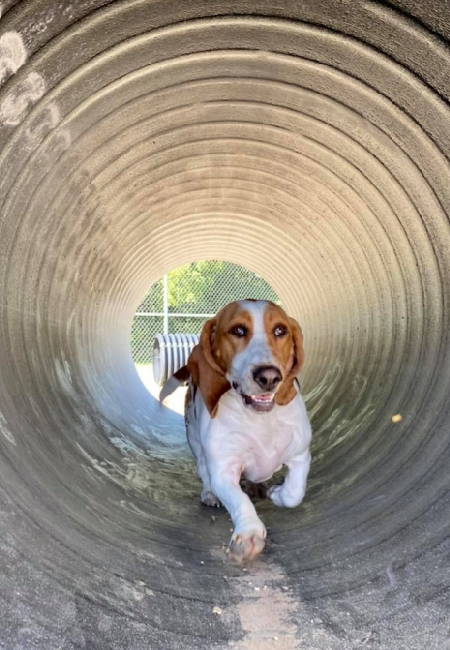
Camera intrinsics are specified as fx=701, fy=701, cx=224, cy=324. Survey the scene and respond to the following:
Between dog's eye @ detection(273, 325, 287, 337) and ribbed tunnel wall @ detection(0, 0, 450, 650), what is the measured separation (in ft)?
2.40

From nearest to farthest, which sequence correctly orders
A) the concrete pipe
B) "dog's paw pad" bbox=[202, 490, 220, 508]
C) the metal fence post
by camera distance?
1. "dog's paw pad" bbox=[202, 490, 220, 508]
2. the concrete pipe
3. the metal fence post

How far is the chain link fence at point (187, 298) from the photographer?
584 inches

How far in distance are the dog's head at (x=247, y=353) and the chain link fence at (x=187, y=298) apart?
11.0 meters

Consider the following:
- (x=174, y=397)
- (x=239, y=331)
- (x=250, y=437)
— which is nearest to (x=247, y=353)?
(x=239, y=331)

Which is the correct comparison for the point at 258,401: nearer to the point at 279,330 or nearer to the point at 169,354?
the point at 279,330

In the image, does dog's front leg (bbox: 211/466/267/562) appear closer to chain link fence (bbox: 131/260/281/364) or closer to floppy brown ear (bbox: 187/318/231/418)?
floppy brown ear (bbox: 187/318/231/418)

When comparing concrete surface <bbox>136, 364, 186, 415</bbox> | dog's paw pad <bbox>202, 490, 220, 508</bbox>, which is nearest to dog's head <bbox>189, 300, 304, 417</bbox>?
dog's paw pad <bbox>202, 490, 220, 508</bbox>

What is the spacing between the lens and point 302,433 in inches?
142

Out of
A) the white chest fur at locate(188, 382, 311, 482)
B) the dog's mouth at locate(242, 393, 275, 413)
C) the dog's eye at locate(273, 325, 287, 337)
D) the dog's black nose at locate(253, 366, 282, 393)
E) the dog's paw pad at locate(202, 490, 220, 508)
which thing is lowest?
the dog's paw pad at locate(202, 490, 220, 508)

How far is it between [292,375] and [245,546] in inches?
38.8

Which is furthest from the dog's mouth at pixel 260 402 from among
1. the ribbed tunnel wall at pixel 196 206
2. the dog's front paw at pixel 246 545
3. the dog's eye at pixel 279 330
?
the dog's front paw at pixel 246 545

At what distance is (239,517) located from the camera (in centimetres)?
292

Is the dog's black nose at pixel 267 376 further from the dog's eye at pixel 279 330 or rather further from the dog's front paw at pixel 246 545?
the dog's front paw at pixel 246 545

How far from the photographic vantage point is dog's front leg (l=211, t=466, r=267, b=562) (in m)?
2.73
